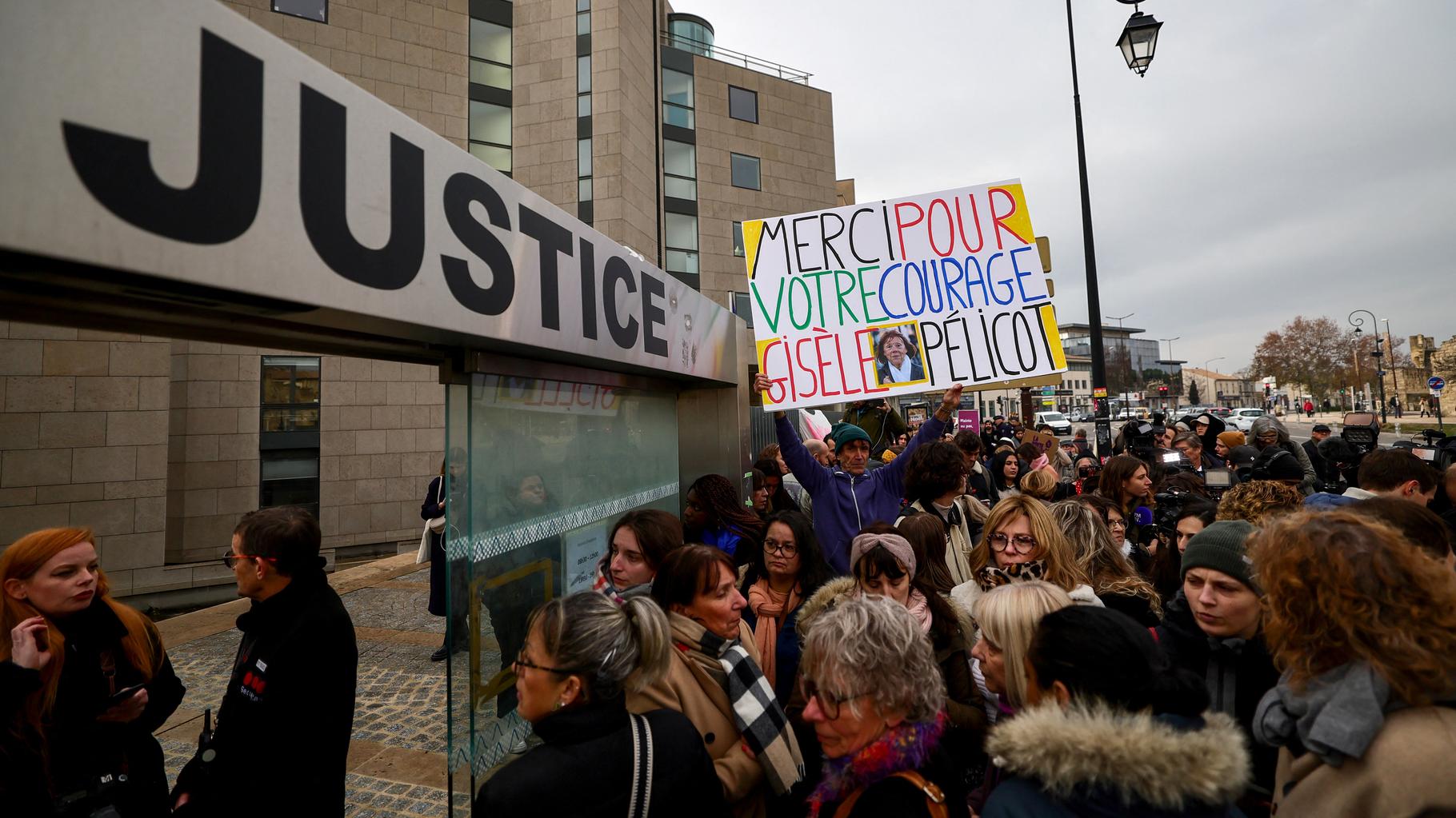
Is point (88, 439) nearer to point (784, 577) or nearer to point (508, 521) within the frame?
point (508, 521)

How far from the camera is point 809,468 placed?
4.51m

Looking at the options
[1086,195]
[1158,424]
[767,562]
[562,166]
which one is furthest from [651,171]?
[767,562]

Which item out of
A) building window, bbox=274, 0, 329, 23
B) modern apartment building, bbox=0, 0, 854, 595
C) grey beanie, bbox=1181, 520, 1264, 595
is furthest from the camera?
building window, bbox=274, 0, 329, 23

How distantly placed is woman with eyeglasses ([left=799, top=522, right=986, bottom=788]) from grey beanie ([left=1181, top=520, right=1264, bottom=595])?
0.86 meters

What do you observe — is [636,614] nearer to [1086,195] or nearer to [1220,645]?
[1220,645]

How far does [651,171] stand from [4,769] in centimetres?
2382

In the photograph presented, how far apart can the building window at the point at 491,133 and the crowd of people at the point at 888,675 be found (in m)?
20.0

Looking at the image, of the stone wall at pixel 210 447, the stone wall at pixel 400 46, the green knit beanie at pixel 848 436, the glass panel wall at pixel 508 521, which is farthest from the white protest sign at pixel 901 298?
the stone wall at pixel 400 46

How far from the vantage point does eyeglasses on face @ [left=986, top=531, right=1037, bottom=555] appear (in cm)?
307

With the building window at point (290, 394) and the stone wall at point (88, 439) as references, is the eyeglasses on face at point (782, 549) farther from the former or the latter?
the building window at point (290, 394)

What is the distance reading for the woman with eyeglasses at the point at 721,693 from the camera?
217 centimetres

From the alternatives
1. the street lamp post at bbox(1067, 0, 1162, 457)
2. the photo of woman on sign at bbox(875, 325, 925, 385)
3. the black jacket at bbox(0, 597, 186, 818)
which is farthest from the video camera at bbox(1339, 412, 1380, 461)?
the black jacket at bbox(0, 597, 186, 818)

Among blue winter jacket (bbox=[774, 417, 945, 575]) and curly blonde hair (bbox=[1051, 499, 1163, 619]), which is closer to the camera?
curly blonde hair (bbox=[1051, 499, 1163, 619])

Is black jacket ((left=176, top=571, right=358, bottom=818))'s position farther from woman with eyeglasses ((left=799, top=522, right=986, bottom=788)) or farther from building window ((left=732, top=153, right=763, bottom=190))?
building window ((left=732, top=153, right=763, bottom=190))
